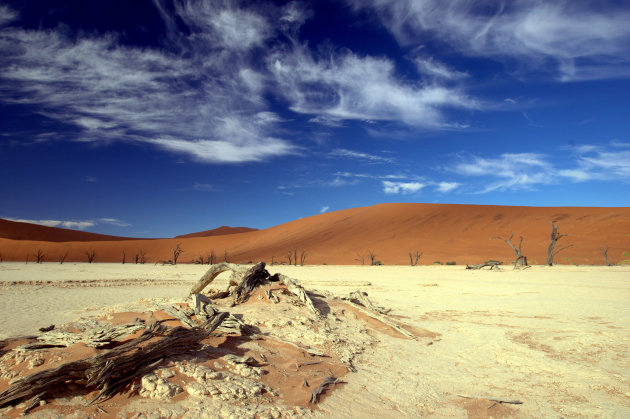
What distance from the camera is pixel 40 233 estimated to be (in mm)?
85500

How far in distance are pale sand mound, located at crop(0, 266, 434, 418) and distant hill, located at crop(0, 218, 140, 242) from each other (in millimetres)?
95828

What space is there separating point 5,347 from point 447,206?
215 feet

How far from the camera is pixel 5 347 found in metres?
3.99

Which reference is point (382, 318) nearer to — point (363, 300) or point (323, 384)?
point (363, 300)

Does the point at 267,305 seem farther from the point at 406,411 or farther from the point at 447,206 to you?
the point at 447,206

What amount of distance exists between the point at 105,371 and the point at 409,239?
48.0 m

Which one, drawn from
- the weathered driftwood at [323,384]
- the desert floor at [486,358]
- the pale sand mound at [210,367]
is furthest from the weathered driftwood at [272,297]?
the weathered driftwood at [323,384]

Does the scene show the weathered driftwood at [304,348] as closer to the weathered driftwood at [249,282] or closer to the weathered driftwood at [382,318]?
the weathered driftwood at [249,282]

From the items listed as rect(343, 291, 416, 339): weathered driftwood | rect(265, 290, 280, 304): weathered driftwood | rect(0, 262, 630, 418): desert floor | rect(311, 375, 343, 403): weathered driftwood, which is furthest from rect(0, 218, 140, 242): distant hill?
rect(311, 375, 343, 403): weathered driftwood

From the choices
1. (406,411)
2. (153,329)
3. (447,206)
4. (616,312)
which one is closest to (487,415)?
(406,411)

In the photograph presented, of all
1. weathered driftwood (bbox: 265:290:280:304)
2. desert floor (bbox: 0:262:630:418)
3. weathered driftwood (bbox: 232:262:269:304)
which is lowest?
desert floor (bbox: 0:262:630:418)

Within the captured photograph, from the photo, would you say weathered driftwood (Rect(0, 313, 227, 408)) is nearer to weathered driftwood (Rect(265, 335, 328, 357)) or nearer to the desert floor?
weathered driftwood (Rect(265, 335, 328, 357))

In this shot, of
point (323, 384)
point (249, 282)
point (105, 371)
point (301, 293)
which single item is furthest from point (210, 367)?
point (249, 282)

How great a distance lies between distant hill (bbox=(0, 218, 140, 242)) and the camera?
265 ft
